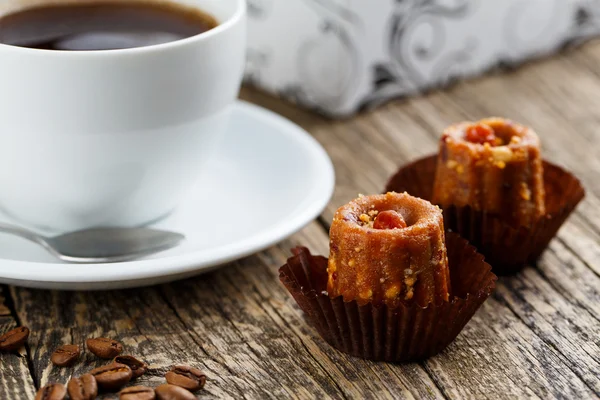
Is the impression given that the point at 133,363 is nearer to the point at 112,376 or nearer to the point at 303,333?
the point at 112,376

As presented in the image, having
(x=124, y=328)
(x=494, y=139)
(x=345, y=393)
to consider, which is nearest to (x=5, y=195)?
(x=124, y=328)

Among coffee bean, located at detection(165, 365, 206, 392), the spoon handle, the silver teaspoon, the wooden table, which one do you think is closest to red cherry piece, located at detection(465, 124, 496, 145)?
the wooden table

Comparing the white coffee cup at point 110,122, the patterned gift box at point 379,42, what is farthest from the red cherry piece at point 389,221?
the patterned gift box at point 379,42

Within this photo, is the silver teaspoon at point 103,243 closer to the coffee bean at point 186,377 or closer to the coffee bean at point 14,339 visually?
the coffee bean at point 14,339

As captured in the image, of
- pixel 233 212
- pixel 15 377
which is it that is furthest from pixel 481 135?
pixel 15 377

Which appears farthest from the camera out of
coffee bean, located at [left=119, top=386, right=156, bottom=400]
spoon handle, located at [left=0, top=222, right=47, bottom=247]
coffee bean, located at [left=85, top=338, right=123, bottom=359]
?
spoon handle, located at [left=0, top=222, right=47, bottom=247]

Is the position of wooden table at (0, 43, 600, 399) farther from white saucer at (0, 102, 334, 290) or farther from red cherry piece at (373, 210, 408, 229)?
red cherry piece at (373, 210, 408, 229)
